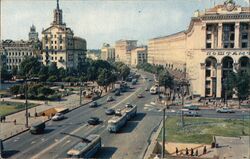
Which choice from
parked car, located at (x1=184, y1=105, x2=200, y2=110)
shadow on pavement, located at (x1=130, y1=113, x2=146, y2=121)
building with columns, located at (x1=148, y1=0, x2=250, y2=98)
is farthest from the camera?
building with columns, located at (x1=148, y1=0, x2=250, y2=98)

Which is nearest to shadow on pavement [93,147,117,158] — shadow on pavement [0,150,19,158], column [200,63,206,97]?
shadow on pavement [0,150,19,158]

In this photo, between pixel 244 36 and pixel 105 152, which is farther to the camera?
pixel 244 36

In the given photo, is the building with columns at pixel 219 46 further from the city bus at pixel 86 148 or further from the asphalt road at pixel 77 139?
the city bus at pixel 86 148

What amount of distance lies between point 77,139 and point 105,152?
6.18 metres

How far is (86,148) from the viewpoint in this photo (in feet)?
114

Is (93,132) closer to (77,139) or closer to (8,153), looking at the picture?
(77,139)

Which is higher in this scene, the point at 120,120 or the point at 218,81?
the point at 218,81

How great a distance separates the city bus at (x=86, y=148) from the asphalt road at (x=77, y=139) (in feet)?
4.41

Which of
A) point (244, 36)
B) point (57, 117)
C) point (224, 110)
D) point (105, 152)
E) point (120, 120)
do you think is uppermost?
point (244, 36)

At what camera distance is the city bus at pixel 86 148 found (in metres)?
32.9

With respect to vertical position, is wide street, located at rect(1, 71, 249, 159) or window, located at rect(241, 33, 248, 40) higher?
window, located at rect(241, 33, 248, 40)

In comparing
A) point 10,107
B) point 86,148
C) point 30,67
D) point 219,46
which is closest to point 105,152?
point 86,148

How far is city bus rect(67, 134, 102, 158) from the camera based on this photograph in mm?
32888

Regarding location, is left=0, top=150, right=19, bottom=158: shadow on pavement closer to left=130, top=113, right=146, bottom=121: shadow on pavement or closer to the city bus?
the city bus
